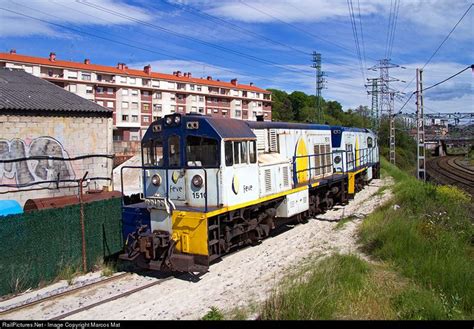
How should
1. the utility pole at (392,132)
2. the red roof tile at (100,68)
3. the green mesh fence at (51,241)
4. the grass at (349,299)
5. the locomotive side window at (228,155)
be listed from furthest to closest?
the red roof tile at (100,68), the utility pole at (392,132), the locomotive side window at (228,155), the green mesh fence at (51,241), the grass at (349,299)

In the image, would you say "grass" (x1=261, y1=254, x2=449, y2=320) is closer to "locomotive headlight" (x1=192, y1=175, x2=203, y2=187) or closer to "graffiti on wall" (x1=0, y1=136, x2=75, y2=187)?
"locomotive headlight" (x1=192, y1=175, x2=203, y2=187)

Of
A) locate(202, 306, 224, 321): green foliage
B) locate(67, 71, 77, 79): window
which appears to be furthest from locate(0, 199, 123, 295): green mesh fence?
locate(67, 71, 77, 79): window

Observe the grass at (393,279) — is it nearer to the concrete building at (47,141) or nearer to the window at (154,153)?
the window at (154,153)

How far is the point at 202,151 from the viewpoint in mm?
8289

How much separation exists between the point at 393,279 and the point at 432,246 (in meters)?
2.06

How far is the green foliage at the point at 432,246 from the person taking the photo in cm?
646

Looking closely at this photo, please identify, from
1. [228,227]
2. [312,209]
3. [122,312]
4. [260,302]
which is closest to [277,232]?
[312,209]

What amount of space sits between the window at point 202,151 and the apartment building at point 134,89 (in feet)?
148

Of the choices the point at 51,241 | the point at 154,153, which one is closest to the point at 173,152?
the point at 154,153

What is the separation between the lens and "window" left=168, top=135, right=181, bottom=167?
851 centimetres

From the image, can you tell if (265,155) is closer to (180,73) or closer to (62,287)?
(62,287)

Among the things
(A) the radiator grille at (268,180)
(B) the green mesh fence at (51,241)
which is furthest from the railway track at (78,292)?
(A) the radiator grille at (268,180)

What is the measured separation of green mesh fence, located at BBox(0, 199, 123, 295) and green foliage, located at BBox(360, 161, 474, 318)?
6.40 metres
